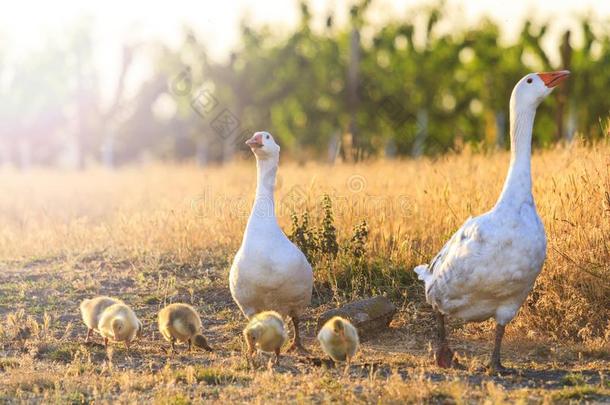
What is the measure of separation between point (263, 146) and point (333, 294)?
2869 mm

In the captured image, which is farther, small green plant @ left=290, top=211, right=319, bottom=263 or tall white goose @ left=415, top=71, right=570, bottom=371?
small green plant @ left=290, top=211, right=319, bottom=263

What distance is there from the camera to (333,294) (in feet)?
34.8

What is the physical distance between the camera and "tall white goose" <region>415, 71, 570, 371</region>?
6.95 metres

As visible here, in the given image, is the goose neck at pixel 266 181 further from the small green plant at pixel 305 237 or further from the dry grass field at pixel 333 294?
the small green plant at pixel 305 237

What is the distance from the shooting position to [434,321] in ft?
31.2

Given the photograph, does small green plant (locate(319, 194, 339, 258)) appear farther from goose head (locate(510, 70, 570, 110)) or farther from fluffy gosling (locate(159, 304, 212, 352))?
goose head (locate(510, 70, 570, 110))

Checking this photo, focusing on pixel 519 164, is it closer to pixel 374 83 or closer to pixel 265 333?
pixel 265 333

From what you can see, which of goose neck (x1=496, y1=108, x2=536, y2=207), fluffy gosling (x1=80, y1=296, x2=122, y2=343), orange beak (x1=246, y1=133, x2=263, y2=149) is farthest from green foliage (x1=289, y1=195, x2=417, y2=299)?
goose neck (x1=496, y1=108, x2=536, y2=207)

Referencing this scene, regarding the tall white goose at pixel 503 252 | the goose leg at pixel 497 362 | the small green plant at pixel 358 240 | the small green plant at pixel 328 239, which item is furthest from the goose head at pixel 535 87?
the small green plant at pixel 328 239

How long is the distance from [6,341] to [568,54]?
1748 centimetres

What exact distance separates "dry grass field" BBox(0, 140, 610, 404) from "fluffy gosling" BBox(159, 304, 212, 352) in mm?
150

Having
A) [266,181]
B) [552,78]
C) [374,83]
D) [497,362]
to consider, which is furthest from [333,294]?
[374,83]

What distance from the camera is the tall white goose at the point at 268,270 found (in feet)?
25.5

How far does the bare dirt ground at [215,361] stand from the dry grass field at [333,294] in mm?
21
